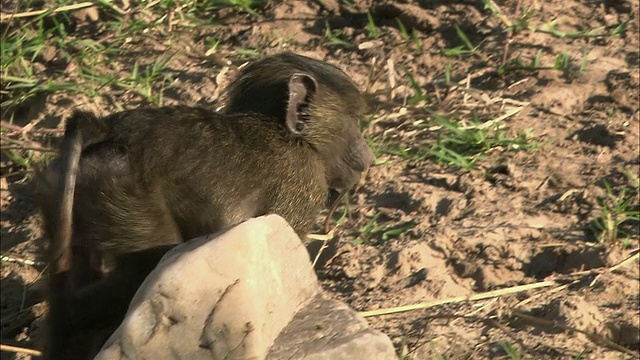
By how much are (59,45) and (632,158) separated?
3367 millimetres

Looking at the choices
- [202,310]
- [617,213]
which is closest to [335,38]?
[617,213]

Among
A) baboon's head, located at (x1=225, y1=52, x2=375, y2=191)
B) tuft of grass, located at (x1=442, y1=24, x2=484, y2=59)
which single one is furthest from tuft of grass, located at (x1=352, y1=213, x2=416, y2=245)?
tuft of grass, located at (x1=442, y1=24, x2=484, y2=59)

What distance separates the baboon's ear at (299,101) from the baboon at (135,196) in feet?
0.51

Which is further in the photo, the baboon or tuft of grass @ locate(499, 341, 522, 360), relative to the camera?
tuft of grass @ locate(499, 341, 522, 360)

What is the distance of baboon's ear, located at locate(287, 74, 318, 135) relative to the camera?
17.0 feet

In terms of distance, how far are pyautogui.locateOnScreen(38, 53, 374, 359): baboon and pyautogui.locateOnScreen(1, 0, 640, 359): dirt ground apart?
628 mm

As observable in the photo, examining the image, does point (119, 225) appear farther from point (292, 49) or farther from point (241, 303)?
point (292, 49)

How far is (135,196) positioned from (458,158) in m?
2.08

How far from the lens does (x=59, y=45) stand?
23.3 ft

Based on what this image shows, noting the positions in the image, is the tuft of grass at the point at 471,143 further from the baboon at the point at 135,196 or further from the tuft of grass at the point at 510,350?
the tuft of grass at the point at 510,350

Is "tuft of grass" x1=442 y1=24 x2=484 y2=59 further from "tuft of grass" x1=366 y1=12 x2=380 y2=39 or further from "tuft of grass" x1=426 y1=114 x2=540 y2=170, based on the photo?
"tuft of grass" x1=426 y1=114 x2=540 y2=170

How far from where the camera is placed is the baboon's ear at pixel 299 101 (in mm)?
5180

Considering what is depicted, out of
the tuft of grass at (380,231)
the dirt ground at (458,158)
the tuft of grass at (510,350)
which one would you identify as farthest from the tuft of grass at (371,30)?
the tuft of grass at (510,350)

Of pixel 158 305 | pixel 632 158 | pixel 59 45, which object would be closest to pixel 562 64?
pixel 632 158
